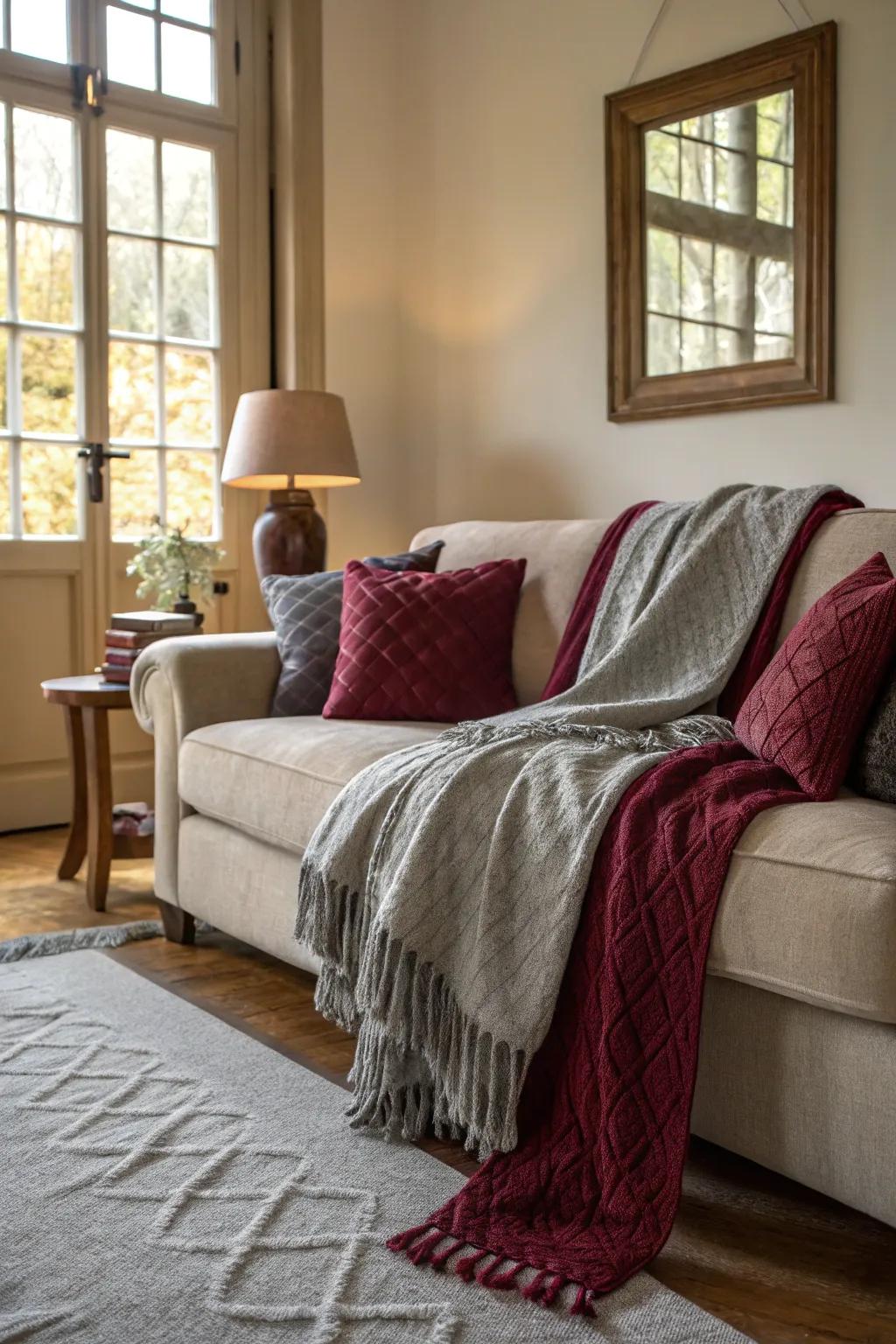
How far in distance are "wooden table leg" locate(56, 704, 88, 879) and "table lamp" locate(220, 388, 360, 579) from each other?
2.82 feet

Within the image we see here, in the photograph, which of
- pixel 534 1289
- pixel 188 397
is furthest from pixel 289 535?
pixel 534 1289

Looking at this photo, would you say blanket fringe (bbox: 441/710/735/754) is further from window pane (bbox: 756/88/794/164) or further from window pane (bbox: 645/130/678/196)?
window pane (bbox: 645/130/678/196)

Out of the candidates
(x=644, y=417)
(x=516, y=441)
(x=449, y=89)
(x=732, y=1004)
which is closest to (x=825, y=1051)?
(x=732, y=1004)

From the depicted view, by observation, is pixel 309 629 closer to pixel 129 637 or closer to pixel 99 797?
pixel 129 637

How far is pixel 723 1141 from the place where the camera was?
1.66 meters

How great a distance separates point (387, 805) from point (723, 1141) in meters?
0.69

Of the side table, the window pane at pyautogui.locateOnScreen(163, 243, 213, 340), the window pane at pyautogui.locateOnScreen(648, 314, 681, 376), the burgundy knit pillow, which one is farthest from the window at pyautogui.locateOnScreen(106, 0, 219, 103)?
the burgundy knit pillow

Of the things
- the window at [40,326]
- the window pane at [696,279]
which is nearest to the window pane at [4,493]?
the window at [40,326]

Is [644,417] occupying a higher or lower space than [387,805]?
higher

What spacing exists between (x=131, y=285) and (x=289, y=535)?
1027mm

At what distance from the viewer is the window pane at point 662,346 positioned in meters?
3.67

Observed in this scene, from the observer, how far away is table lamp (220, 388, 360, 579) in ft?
12.1

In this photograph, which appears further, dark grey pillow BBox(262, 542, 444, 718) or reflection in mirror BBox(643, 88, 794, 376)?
reflection in mirror BBox(643, 88, 794, 376)

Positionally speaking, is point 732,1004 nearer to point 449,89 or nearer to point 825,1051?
point 825,1051
